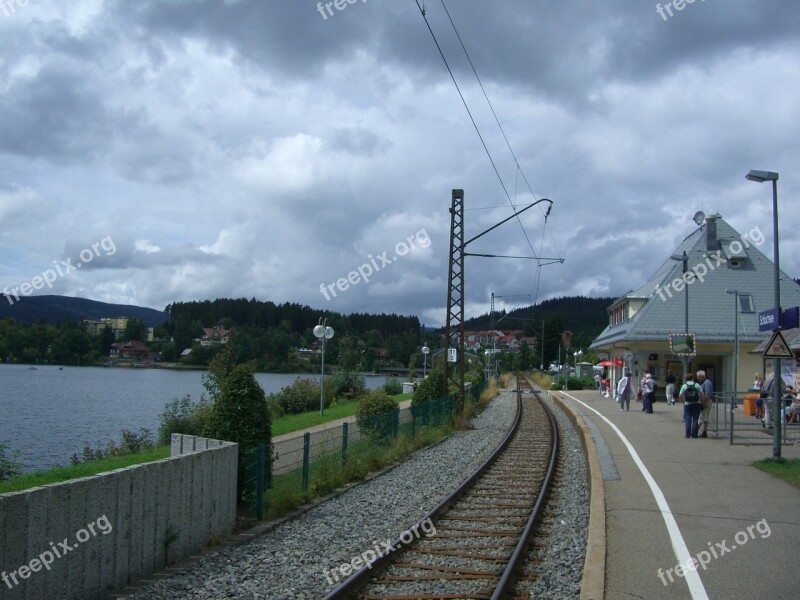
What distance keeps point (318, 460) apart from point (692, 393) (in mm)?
10476

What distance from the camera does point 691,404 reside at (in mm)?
20266

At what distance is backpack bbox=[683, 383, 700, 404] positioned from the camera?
20000 mm

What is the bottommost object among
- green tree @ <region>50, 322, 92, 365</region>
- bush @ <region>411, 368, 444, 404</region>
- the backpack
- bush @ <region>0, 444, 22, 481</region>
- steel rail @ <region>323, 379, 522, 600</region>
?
bush @ <region>0, 444, 22, 481</region>

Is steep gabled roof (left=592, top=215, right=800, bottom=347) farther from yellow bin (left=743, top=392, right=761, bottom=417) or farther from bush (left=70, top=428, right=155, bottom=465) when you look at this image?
bush (left=70, top=428, right=155, bottom=465)

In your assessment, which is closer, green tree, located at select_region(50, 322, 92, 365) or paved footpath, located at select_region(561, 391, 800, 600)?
paved footpath, located at select_region(561, 391, 800, 600)

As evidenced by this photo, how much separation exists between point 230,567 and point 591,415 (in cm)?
2279

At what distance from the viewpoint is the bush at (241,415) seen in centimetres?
1144

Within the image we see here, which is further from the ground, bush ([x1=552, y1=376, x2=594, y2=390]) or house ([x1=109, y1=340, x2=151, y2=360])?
house ([x1=109, y1=340, x2=151, y2=360])

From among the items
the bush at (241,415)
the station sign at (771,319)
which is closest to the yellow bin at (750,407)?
the station sign at (771,319)

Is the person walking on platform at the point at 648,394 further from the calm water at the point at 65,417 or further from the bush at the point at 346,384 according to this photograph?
the bush at the point at 346,384

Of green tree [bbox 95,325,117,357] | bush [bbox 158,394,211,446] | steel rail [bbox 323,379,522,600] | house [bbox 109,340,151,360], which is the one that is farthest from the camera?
house [bbox 109,340,151,360]

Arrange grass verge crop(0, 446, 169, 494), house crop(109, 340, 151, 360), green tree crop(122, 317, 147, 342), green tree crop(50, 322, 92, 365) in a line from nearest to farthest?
grass verge crop(0, 446, 169, 494), green tree crop(50, 322, 92, 365), green tree crop(122, 317, 147, 342), house crop(109, 340, 151, 360)

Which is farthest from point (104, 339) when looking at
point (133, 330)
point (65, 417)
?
point (65, 417)

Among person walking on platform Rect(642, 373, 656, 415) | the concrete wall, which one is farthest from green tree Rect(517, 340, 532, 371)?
the concrete wall
